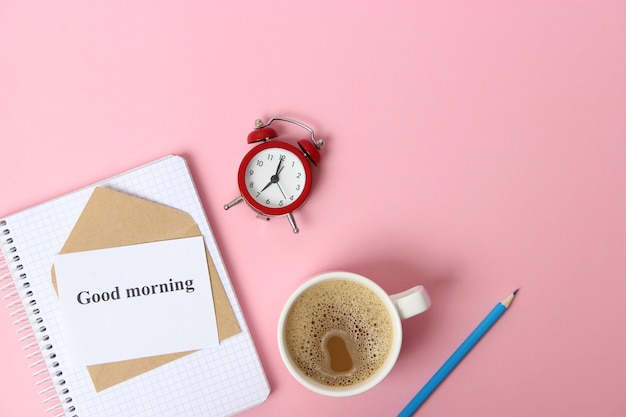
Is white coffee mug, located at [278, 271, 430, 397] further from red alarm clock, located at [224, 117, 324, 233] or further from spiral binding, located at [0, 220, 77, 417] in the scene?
spiral binding, located at [0, 220, 77, 417]

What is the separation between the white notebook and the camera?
828 mm

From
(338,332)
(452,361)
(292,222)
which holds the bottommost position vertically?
(452,361)

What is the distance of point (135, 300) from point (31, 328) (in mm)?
165

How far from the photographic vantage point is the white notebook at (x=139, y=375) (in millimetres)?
828

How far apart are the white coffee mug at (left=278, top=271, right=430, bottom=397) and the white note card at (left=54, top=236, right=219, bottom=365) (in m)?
0.15

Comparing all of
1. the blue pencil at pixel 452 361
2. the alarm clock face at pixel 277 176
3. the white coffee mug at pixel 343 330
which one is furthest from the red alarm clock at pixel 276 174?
the blue pencil at pixel 452 361

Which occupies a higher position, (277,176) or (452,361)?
(277,176)

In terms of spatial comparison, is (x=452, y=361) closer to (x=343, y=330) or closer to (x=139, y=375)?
(x=343, y=330)

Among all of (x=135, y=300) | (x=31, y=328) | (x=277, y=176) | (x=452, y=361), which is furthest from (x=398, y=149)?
(x=31, y=328)

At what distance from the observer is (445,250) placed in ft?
2.86

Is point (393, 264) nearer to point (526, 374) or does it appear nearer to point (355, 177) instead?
point (355, 177)

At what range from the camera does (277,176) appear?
2.67 ft

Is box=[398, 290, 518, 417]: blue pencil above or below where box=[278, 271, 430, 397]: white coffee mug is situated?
below

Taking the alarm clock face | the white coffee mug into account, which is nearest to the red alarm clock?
the alarm clock face
